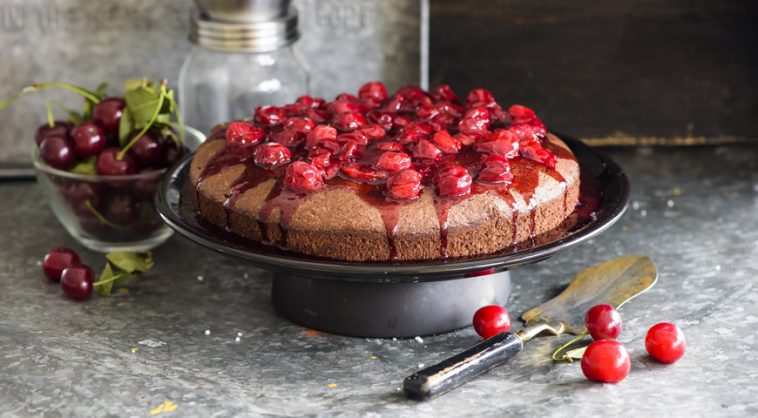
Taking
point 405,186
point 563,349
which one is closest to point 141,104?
point 405,186

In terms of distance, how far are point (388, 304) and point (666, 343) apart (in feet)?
1.31

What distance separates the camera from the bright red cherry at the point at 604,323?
150 centimetres

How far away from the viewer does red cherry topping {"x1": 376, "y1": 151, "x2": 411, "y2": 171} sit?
1458mm

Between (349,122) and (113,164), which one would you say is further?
(113,164)

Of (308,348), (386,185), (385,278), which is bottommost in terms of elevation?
(308,348)

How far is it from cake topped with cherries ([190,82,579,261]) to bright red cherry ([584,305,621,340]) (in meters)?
0.14

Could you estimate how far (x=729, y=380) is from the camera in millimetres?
1440

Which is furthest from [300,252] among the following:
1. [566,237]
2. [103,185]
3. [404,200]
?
[103,185]

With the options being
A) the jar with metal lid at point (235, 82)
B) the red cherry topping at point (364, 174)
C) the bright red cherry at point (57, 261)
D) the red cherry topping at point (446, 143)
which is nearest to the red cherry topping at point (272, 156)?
the red cherry topping at point (364, 174)

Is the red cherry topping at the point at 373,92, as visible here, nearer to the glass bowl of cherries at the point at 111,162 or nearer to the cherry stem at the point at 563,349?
the glass bowl of cherries at the point at 111,162

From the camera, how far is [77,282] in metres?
1.69

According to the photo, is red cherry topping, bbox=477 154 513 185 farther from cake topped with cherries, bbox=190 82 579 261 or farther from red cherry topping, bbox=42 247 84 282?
red cherry topping, bbox=42 247 84 282

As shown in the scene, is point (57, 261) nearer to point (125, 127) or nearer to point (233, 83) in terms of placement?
point (125, 127)

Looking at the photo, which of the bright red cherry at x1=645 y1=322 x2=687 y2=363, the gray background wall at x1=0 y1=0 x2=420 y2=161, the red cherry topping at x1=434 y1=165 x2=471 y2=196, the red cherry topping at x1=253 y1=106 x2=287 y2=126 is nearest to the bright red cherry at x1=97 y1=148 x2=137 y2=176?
the red cherry topping at x1=253 y1=106 x2=287 y2=126
